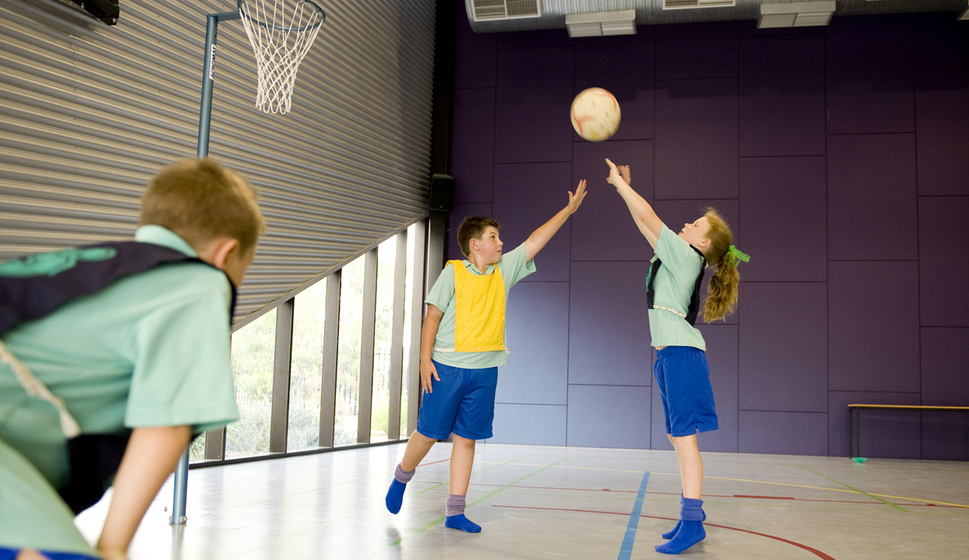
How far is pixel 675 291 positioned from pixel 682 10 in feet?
19.2

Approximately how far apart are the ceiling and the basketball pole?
5.10 m

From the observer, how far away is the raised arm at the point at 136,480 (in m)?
0.81

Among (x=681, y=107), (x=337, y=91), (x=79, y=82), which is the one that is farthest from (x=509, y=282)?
(x=681, y=107)

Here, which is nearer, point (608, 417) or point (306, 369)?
point (306, 369)

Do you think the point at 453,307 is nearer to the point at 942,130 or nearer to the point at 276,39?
the point at 276,39

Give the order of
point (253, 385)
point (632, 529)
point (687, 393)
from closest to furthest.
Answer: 1. point (687, 393)
2. point (632, 529)
3. point (253, 385)

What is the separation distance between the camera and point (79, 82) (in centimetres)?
375

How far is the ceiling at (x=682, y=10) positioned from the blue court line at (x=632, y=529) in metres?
Result: 5.55

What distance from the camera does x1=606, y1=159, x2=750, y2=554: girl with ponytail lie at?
3195mm

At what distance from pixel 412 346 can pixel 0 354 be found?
782cm

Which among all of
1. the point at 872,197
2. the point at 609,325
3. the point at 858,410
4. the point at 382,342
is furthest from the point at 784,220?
the point at 382,342

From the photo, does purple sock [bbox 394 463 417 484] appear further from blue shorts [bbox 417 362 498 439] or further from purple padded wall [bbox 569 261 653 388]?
purple padded wall [bbox 569 261 653 388]

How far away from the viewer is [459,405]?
3586 mm

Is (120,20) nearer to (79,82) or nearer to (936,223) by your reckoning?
(79,82)
